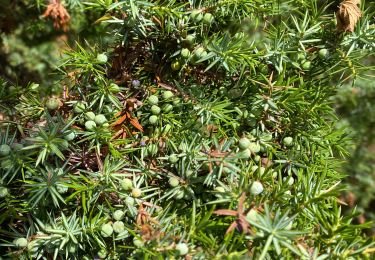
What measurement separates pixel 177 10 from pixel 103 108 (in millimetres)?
235

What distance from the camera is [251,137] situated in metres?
0.84

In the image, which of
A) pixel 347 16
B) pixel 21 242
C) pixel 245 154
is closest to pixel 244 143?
pixel 245 154

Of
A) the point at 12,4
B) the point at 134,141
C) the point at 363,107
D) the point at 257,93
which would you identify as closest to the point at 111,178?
the point at 134,141

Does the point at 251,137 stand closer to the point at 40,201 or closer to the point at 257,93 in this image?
the point at 257,93

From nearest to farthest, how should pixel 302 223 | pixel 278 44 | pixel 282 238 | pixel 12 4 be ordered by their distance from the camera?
pixel 282 238 < pixel 302 223 < pixel 278 44 < pixel 12 4

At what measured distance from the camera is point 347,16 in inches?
33.6

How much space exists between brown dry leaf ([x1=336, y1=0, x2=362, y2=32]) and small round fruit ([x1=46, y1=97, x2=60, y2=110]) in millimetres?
575

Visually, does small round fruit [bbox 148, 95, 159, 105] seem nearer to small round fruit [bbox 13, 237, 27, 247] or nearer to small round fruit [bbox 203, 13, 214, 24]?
small round fruit [bbox 203, 13, 214, 24]

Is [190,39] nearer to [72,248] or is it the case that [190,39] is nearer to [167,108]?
[167,108]

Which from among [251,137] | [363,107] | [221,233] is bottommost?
[363,107]

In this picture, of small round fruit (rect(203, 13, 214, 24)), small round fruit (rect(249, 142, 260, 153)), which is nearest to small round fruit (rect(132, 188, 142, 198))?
small round fruit (rect(249, 142, 260, 153))

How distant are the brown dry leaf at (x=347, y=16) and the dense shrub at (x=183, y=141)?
0.09 feet

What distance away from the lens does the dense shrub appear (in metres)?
0.74

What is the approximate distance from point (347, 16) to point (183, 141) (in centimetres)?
40
